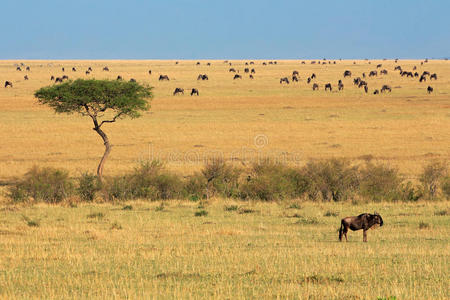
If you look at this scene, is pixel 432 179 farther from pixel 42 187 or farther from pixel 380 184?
pixel 42 187

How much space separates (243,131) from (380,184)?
2345 cm

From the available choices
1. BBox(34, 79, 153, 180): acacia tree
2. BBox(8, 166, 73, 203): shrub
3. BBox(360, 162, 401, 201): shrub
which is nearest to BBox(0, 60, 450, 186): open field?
BBox(34, 79, 153, 180): acacia tree

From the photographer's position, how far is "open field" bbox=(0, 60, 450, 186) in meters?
37.9

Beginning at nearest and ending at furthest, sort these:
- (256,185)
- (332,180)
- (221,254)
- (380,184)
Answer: (221,254)
(380,184)
(332,180)
(256,185)

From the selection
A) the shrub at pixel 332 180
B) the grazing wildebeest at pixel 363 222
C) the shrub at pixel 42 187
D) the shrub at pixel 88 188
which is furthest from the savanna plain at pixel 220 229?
the shrub at pixel 88 188

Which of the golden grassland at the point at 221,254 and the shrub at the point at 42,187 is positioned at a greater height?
the shrub at the point at 42,187

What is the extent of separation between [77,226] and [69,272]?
22.7 ft

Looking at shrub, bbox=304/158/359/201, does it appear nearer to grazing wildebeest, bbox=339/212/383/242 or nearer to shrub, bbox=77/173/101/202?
shrub, bbox=77/173/101/202

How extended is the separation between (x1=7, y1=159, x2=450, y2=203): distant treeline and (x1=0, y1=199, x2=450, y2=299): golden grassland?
3312 mm

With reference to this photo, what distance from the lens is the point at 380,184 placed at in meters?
26.0

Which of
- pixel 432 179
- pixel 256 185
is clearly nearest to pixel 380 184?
pixel 432 179

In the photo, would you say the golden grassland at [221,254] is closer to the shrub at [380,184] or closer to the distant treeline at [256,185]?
the shrub at [380,184]

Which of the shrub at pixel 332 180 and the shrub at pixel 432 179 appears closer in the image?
the shrub at pixel 332 180

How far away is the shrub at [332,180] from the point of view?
2608 centimetres
